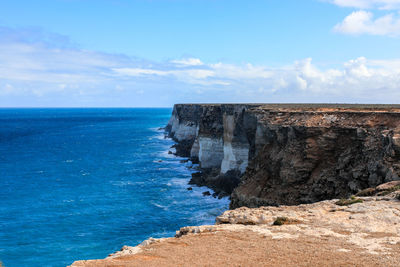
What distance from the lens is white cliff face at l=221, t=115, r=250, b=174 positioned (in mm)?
47406

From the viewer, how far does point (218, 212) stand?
38688mm

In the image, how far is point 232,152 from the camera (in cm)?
4866

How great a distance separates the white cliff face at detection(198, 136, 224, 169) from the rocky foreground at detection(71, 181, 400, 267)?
4128 cm

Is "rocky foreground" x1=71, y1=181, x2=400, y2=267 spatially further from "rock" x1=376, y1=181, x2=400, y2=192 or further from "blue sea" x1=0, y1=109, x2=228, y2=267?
"blue sea" x1=0, y1=109, x2=228, y2=267

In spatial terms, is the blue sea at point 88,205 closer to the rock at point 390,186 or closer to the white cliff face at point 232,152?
the white cliff face at point 232,152

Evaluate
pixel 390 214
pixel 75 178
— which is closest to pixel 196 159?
pixel 75 178

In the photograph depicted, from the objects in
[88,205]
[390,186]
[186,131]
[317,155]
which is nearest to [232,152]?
[88,205]

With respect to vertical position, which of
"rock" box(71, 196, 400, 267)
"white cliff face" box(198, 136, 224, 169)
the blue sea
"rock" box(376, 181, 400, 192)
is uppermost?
"rock" box(376, 181, 400, 192)

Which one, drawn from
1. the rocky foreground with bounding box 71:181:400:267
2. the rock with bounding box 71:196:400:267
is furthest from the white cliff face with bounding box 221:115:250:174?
the rock with bounding box 71:196:400:267

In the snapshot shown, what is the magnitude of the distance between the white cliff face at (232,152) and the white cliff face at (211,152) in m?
8.03

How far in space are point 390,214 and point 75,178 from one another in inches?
1970

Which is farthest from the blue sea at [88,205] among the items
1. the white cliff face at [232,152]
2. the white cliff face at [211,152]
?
the white cliff face at [232,152]

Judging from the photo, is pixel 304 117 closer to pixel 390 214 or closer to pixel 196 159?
pixel 390 214

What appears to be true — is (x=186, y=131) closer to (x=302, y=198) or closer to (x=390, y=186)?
(x=302, y=198)
